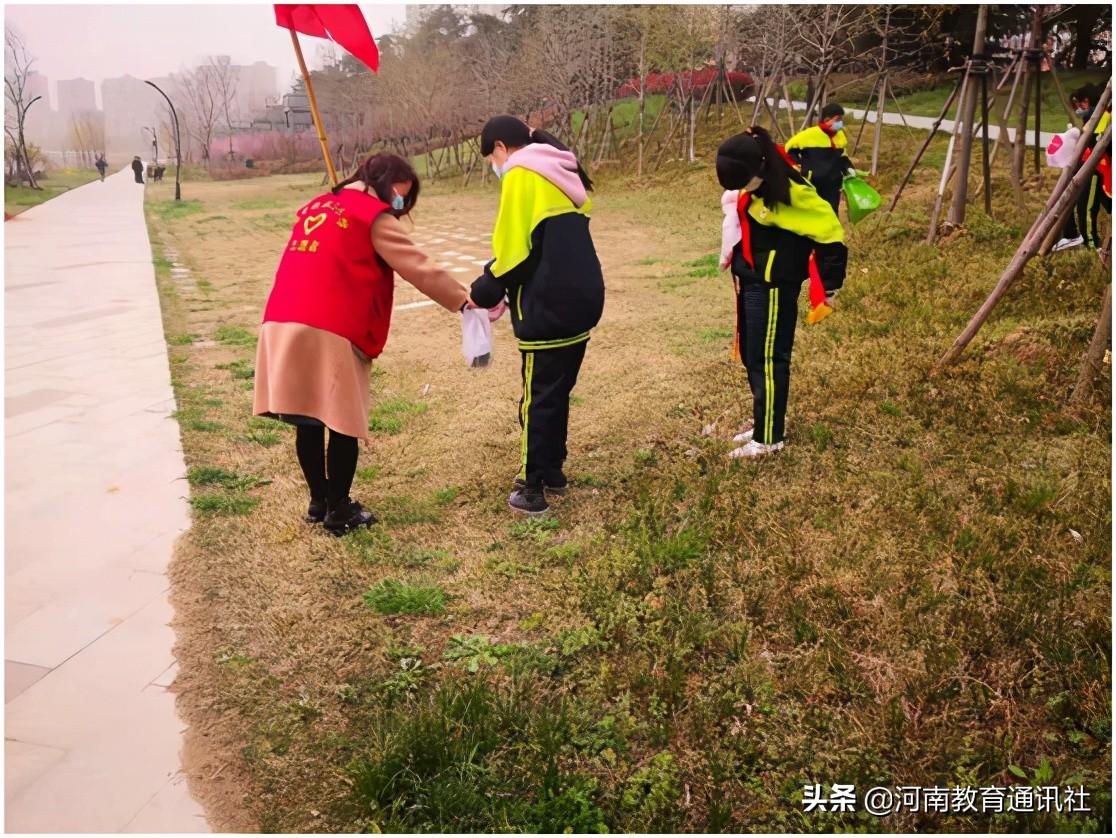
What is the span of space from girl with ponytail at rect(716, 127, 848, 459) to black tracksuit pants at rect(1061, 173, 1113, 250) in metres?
4.08

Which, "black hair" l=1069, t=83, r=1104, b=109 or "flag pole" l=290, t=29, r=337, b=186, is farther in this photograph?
"black hair" l=1069, t=83, r=1104, b=109

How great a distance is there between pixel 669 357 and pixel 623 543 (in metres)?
3.12

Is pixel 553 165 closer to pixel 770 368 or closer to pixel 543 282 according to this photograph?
pixel 543 282

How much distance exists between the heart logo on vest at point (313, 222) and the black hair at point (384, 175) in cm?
14

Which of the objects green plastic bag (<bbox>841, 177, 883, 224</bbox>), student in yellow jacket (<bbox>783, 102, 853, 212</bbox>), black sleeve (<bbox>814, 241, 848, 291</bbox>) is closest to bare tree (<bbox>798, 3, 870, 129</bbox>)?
student in yellow jacket (<bbox>783, 102, 853, 212</bbox>)

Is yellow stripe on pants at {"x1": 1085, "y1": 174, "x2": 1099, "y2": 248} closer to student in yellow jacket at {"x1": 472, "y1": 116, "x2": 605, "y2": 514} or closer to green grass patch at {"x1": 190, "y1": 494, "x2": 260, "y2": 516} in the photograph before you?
student in yellow jacket at {"x1": 472, "y1": 116, "x2": 605, "y2": 514}

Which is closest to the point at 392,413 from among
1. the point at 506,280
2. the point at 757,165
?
the point at 506,280

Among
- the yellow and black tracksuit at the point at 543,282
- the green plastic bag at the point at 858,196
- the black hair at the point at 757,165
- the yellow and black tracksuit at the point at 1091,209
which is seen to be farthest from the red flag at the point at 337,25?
the yellow and black tracksuit at the point at 1091,209

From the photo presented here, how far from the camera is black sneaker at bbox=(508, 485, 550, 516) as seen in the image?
3.99 meters

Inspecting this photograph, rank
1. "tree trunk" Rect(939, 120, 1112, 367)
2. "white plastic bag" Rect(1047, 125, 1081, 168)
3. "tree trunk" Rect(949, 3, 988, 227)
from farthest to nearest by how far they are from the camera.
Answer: "tree trunk" Rect(949, 3, 988, 227) < "white plastic bag" Rect(1047, 125, 1081, 168) < "tree trunk" Rect(939, 120, 1112, 367)

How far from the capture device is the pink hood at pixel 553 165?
3.53 m

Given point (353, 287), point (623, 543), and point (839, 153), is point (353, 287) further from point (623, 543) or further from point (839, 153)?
point (839, 153)

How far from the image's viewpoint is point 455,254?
42.0 ft

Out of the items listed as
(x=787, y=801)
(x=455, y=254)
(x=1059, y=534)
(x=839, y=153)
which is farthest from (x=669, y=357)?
(x=455, y=254)
